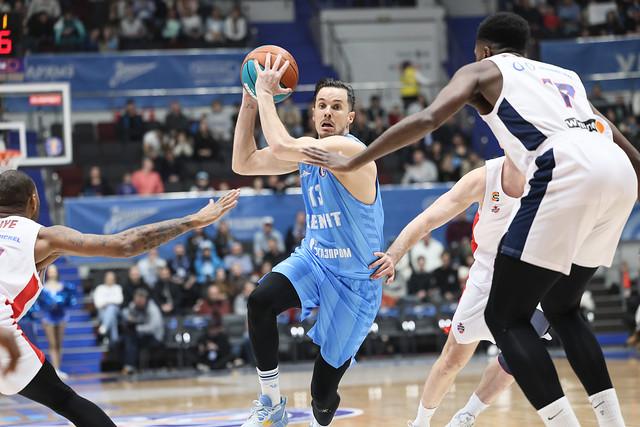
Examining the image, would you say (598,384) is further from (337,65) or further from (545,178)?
(337,65)

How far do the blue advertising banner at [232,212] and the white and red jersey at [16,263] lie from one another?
39.3 ft

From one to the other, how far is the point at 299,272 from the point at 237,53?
15.3m

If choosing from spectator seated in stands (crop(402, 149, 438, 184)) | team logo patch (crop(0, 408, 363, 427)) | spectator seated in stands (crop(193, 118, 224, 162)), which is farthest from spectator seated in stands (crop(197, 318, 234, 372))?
team logo patch (crop(0, 408, 363, 427))

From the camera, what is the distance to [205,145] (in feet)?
63.2

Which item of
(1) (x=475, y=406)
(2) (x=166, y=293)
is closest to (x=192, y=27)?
(2) (x=166, y=293)

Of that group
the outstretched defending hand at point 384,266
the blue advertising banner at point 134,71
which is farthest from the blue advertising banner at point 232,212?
the outstretched defending hand at point 384,266

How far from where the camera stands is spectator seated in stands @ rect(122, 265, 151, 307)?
1588 cm

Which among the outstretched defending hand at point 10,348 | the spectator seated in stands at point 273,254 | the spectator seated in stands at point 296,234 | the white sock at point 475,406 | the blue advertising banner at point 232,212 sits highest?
the outstretched defending hand at point 10,348

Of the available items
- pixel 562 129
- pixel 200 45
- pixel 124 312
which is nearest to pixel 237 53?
pixel 200 45

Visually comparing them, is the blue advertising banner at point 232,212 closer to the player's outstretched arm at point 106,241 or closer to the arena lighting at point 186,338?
the arena lighting at point 186,338

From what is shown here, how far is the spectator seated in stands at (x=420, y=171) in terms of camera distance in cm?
1920

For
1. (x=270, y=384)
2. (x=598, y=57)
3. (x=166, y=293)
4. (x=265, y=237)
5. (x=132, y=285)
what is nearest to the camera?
(x=270, y=384)

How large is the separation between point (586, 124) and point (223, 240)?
13147 mm

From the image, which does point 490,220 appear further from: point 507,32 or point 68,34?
point 68,34
